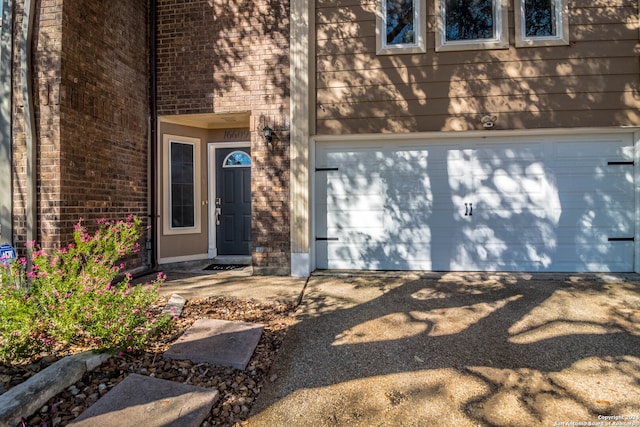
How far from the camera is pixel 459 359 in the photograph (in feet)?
9.19

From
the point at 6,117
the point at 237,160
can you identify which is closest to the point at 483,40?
the point at 237,160

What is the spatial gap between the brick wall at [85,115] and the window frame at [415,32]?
12.7 ft

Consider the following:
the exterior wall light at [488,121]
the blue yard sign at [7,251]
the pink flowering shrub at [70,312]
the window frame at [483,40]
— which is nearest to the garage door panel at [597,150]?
the exterior wall light at [488,121]

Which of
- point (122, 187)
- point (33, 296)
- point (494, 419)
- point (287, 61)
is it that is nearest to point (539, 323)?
point (494, 419)

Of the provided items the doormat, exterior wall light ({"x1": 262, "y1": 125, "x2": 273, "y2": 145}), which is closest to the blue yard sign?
the doormat

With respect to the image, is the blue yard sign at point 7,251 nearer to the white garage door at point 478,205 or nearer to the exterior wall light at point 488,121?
the white garage door at point 478,205

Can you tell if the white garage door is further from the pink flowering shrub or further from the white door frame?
the pink flowering shrub

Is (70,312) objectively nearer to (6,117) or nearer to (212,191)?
(6,117)

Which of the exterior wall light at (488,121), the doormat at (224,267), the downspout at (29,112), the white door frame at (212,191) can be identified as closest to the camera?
the downspout at (29,112)

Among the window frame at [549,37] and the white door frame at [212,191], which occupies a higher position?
the window frame at [549,37]

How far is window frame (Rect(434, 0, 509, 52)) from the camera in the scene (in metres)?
5.14

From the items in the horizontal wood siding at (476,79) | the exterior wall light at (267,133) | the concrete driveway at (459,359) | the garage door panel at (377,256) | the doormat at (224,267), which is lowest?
the concrete driveway at (459,359)

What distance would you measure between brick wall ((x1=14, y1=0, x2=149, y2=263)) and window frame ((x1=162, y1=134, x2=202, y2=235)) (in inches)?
16.4

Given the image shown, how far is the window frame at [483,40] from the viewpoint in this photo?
514 centimetres
